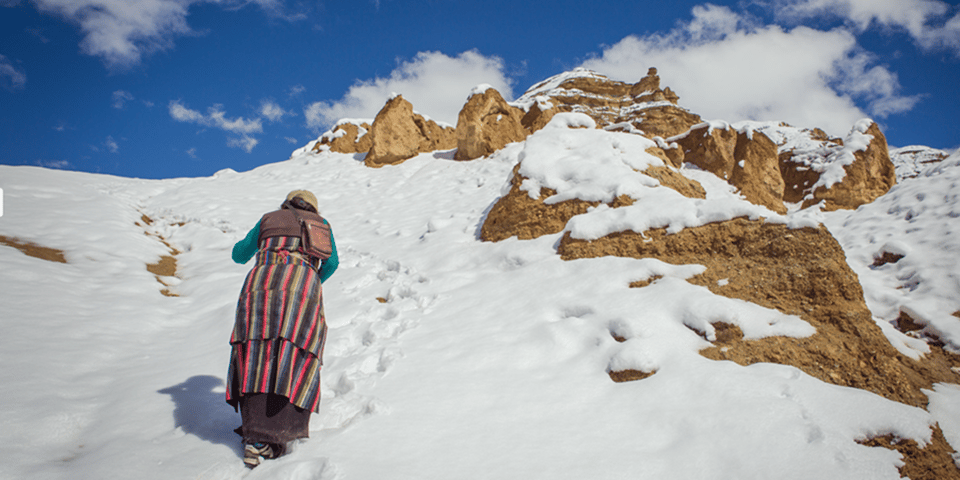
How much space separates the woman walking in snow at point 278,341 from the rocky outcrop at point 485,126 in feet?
47.2

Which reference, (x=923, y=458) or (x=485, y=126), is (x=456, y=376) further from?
(x=485, y=126)

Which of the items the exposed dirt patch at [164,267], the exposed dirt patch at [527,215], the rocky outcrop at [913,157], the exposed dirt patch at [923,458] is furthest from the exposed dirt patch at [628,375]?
the rocky outcrop at [913,157]

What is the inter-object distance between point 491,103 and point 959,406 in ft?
Result: 56.6

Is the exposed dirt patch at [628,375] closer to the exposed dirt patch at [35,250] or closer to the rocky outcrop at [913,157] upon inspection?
the exposed dirt patch at [35,250]

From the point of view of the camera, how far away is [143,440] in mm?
2662

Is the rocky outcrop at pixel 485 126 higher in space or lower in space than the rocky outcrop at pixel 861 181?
higher

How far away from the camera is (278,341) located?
8.68 ft

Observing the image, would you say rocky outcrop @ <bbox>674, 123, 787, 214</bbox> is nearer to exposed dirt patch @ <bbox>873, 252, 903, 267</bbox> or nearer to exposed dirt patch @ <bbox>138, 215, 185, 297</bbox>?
exposed dirt patch @ <bbox>873, 252, 903, 267</bbox>

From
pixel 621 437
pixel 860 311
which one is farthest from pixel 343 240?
pixel 860 311

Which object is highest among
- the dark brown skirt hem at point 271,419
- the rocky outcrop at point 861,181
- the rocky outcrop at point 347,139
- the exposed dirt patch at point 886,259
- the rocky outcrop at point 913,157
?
the rocky outcrop at point 913,157

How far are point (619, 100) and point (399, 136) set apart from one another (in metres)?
51.4

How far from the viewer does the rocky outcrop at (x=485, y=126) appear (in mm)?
16891

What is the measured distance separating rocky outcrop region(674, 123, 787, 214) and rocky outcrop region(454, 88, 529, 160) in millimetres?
8017

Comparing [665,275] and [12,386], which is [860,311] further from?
[12,386]
